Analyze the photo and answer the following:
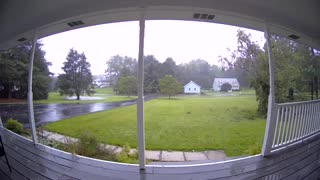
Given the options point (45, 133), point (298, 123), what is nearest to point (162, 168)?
point (45, 133)

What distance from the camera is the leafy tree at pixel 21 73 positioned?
3760 mm

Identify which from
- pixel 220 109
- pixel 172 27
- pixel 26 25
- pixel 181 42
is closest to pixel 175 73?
pixel 181 42

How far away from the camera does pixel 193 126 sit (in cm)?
308

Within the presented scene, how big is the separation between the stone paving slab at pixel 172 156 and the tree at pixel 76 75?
1.69 m

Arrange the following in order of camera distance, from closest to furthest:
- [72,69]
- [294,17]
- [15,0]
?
[15,0] → [294,17] → [72,69]

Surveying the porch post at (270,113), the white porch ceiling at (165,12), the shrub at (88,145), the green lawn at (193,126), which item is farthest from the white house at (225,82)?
the shrub at (88,145)

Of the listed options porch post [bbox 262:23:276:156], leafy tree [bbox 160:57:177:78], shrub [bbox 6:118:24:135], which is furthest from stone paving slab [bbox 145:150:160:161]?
→ shrub [bbox 6:118:24:135]

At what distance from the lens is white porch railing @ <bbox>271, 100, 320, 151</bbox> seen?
3.13 m

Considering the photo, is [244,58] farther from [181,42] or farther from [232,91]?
[181,42]

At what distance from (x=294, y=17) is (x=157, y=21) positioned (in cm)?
199

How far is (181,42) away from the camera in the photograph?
3.00 m

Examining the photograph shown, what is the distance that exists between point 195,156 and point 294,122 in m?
2.00

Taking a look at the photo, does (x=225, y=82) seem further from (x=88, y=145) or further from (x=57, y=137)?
(x=57, y=137)

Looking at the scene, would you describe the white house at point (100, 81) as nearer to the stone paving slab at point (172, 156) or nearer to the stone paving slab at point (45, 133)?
the stone paving slab at point (45, 133)
